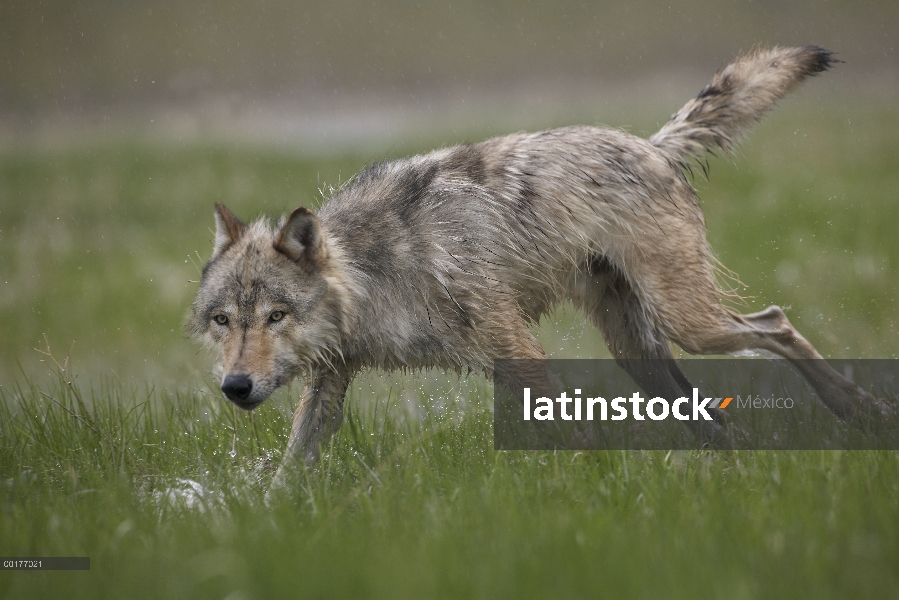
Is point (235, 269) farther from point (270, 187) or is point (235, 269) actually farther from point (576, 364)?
point (270, 187)

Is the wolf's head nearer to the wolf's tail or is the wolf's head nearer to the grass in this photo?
the grass

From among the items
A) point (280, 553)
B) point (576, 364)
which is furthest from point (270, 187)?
point (280, 553)

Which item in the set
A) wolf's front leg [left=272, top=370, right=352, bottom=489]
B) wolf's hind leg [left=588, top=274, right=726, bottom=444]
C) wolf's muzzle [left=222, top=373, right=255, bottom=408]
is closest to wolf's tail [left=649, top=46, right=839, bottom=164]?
wolf's hind leg [left=588, top=274, right=726, bottom=444]

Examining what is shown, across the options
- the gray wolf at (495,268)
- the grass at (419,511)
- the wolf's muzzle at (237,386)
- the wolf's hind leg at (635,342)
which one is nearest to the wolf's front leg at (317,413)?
the gray wolf at (495,268)

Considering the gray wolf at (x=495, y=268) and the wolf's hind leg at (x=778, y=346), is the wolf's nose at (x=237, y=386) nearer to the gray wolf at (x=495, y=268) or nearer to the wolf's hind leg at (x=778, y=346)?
the gray wolf at (x=495, y=268)

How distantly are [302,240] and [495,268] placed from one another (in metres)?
1.07

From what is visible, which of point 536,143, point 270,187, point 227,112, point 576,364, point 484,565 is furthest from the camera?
point 227,112

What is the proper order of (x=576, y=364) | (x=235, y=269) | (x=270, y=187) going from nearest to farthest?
(x=235, y=269) < (x=576, y=364) < (x=270, y=187)

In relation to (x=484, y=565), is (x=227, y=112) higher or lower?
higher

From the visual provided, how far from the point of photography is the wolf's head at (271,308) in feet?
14.3

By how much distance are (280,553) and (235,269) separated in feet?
5.88

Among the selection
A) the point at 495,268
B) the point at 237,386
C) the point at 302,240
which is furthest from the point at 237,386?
the point at 495,268

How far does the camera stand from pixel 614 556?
3111mm

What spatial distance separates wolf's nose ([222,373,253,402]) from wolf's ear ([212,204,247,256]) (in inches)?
36.2
